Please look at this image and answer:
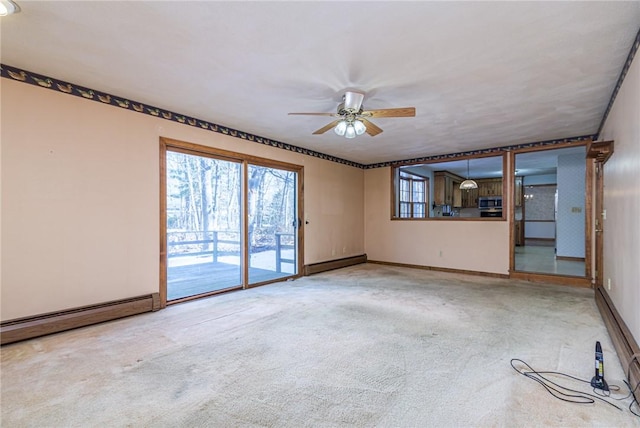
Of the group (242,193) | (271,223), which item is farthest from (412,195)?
(242,193)

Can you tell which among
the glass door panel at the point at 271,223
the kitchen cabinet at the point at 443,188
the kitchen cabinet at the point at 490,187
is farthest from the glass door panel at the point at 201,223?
the kitchen cabinet at the point at 490,187

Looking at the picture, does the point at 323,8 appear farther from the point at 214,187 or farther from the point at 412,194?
the point at 412,194

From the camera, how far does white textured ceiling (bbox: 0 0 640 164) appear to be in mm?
1959

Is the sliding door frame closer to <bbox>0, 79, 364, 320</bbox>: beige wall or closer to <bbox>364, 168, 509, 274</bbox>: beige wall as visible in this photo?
<bbox>0, 79, 364, 320</bbox>: beige wall

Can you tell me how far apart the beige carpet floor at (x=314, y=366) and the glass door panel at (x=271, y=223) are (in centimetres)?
128

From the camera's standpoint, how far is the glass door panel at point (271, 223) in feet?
16.4

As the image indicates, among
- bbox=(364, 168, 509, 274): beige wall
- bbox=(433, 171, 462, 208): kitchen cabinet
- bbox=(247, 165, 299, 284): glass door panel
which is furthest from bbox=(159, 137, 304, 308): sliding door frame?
bbox=(433, 171, 462, 208): kitchen cabinet

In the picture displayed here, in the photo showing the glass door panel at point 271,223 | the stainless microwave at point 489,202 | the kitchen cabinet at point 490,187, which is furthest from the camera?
the kitchen cabinet at point 490,187

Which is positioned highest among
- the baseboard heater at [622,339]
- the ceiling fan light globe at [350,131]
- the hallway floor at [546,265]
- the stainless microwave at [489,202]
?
the ceiling fan light globe at [350,131]

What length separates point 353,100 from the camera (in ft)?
10.0

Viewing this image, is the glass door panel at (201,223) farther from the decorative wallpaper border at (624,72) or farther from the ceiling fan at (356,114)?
the decorative wallpaper border at (624,72)

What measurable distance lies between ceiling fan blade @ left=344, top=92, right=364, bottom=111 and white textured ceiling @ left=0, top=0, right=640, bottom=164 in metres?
0.08

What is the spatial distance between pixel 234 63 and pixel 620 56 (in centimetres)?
312

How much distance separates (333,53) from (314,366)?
7.96 ft
